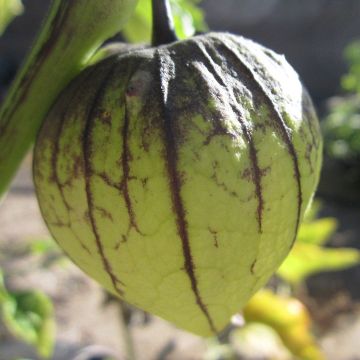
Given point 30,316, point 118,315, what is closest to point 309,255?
point 30,316

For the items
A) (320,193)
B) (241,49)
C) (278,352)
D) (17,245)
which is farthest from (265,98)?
(320,193)

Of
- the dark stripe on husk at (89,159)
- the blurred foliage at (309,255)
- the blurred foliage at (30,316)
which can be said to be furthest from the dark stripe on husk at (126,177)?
the blurred foliage at (309,255)

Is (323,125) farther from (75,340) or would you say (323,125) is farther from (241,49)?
(241,49)

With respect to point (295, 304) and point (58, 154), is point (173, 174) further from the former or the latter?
point (295, 304)

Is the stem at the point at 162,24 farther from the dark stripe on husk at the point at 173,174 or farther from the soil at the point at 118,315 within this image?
the soil at the point at 118,315

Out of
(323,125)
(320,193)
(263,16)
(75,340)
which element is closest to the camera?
(75,340)
